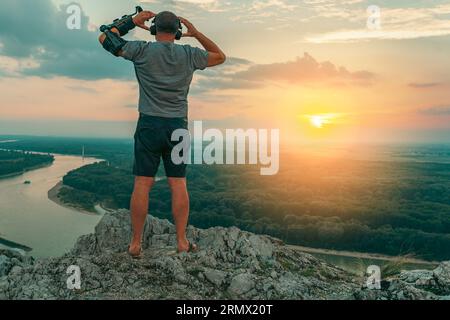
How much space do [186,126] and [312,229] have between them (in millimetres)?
27184

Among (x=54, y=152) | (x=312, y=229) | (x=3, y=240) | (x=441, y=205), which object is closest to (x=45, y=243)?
(x=3, y=240)

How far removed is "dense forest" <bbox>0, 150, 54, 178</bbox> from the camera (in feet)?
173

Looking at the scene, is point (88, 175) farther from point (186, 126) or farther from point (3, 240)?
point (186, 126)

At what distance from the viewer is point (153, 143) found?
2771 millimetres

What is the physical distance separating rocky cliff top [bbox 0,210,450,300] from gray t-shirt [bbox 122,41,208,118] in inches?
36.7

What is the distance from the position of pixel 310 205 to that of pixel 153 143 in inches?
1297

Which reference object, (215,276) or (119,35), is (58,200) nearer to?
(119,35)

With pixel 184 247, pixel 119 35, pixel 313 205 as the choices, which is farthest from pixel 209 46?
pixel 313 205

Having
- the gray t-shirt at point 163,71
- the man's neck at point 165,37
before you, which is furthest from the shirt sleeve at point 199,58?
the man's neck at point 165,37

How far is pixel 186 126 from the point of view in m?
2.84

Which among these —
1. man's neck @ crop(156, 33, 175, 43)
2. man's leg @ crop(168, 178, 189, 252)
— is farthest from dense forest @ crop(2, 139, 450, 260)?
man's neck @ crop(156, 33, 175, 43)

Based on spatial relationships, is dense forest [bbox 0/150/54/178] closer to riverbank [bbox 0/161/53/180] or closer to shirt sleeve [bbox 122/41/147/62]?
riverbank [bbox 0/161/53/180]

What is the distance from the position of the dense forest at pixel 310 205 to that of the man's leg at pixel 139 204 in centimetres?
2209

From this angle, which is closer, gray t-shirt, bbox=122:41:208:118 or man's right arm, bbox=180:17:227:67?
gray t-shirt, bbox=122:41:208:118
